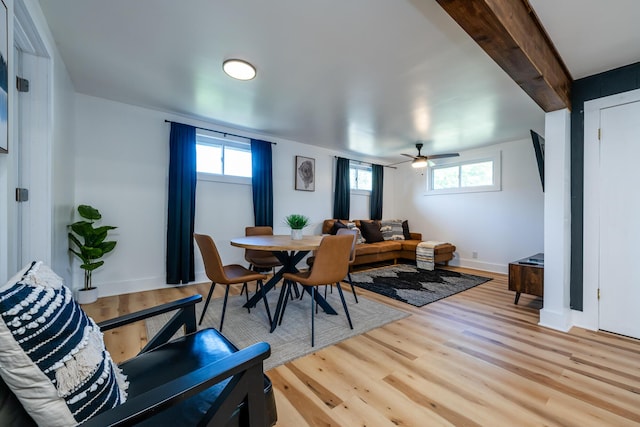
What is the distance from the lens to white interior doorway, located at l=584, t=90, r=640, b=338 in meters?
2.21

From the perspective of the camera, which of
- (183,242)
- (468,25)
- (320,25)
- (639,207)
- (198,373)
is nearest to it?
(198,373)

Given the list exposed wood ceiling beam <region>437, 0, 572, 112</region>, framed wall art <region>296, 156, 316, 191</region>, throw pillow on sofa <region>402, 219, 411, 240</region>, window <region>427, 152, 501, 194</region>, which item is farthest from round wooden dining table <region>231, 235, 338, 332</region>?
window <region>427, 152, 501, 194</region>

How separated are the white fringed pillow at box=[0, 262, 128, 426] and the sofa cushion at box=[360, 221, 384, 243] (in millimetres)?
4837

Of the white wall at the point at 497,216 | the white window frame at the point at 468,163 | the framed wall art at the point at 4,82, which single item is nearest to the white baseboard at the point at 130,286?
the framed wall art at the point at 4,82

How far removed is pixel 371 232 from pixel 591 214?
330 cm

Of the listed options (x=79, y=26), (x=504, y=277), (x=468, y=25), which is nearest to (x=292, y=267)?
(x=468, y=25)

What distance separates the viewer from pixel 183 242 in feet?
11.7

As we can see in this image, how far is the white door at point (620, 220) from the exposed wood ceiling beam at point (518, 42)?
0.47m

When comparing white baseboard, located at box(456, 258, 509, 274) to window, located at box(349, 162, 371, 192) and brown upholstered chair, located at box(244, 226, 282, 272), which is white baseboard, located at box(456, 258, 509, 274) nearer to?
window, located at box(349, 162, 371, 192)

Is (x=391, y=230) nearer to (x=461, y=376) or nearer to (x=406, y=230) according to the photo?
(x=406, y=230)

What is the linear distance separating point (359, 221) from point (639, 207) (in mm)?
3835

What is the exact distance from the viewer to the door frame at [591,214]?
237 centimetres

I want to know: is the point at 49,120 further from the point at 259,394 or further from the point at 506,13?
the point at 506,13

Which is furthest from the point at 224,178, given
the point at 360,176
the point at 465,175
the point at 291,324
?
the point at 465,175
